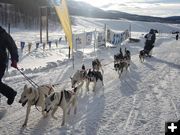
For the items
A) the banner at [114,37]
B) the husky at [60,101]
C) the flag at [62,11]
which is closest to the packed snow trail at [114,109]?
the husky at [60,101]

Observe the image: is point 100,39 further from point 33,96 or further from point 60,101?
point 33,96

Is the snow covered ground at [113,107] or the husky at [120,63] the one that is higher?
the husky at [120,63]

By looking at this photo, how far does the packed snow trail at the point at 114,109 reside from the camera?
653 cm

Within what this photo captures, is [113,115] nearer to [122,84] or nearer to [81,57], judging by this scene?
[122,84]

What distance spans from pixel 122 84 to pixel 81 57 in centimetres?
795

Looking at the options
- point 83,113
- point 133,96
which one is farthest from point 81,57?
point 83,113

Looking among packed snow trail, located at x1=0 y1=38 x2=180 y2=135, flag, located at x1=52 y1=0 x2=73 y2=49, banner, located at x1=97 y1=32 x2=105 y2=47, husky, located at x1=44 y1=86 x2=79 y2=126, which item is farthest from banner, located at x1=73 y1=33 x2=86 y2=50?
husky, located at x1=44 y1=86 x2=79 y2=126

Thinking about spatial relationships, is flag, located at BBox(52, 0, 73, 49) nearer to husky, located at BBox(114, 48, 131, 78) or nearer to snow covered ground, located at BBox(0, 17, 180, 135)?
snow covered ground, located at BBox(0, 17, 180, 135)

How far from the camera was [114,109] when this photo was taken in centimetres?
805

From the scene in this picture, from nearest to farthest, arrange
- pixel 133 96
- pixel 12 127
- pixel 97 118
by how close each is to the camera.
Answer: pixel 12 127 → pixel 97 118 → pixel 133 96

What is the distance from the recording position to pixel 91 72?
1023 centimetres

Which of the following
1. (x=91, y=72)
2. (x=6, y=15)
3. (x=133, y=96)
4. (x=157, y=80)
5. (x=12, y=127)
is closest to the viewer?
(x=12, y=127)

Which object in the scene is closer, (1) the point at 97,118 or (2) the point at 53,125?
(2) the point at 53,125

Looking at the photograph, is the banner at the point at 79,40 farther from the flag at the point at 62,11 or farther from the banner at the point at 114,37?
the flag at the point at 62,11
